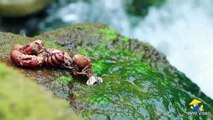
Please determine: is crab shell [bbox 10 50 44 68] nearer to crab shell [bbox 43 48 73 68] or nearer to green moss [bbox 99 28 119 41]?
crab shell [bbox 43 48 73 68]

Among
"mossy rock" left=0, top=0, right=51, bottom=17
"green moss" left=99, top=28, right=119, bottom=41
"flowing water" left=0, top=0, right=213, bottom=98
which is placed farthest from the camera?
"mossy rock" left=0, top=0, right=51, bottom=17

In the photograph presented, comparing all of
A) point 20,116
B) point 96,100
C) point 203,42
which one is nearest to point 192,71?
point 203,42

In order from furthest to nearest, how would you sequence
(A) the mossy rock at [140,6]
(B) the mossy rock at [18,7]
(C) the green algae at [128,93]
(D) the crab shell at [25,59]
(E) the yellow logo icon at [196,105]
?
(A) the mossy rock at [140,6]
(B) the mossy rock at [18,7]
(E) the yellow logo icon at [196,105]
(D) the crab shell at [25,59]
(C) the green algae at [128,93]

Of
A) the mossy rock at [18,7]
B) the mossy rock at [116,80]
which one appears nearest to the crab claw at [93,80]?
the mossy rock at [116,80]

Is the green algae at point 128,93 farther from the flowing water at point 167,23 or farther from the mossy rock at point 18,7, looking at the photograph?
the mossy rock at point 18,7

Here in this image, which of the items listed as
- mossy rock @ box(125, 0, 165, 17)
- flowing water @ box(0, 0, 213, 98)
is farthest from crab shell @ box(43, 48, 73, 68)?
mossy rock @ box(125, 0, 165, 17)
